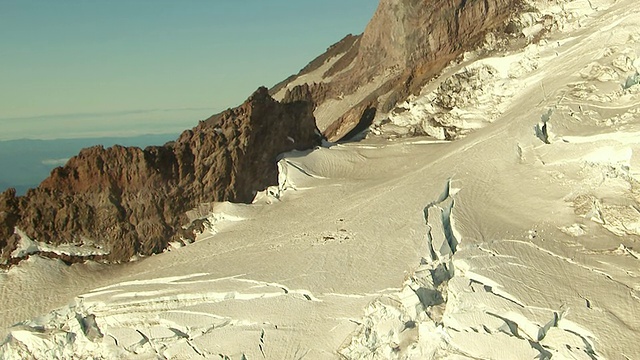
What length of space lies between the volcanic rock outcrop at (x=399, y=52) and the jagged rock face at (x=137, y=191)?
650 centimetres

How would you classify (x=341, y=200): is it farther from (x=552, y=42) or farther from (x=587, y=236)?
(x=552, y=42)

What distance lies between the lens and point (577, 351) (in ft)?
39.2

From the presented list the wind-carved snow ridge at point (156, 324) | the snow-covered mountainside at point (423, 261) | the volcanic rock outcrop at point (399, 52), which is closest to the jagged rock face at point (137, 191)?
the snow-covered mountainside at point (423, 261)

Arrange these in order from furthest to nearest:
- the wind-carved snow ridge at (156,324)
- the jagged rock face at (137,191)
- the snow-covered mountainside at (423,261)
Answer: the jagged rock face at (137,191), the wind-carved snow ridge at (156,324), the snow-covered mountainside at (423,261)

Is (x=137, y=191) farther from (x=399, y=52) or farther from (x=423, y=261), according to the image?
(x=399, y=52)

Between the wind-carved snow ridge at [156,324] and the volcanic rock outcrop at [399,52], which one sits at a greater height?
the volcanic rock outcrop at [399,52]

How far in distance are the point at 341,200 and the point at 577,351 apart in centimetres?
757

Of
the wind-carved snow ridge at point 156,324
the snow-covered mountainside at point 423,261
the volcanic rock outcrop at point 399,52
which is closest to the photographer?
the snow-covered mountainside at point 423,261

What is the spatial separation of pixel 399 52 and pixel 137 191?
12.6 m

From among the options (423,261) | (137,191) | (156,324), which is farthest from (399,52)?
(156,324)

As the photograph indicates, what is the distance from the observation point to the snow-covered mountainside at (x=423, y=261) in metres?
13.0

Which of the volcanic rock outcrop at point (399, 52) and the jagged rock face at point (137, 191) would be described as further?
the volcanic rock outcrop at point (399, 52)

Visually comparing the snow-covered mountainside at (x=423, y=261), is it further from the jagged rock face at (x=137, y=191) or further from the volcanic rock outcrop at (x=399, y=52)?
the volcanic rock outcrop at (x=399, y=52)

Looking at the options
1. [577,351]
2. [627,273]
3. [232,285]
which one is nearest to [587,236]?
[627,273]
